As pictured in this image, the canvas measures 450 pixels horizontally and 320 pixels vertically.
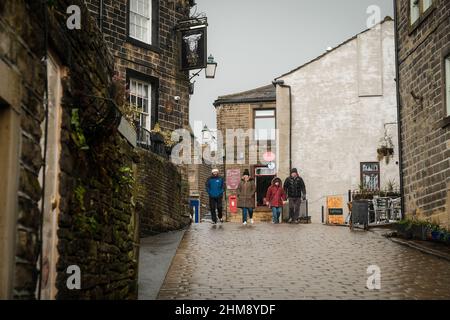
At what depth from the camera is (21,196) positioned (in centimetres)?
459

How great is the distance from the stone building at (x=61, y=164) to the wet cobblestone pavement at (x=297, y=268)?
160 cm

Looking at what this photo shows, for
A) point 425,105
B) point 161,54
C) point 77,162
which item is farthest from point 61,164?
point 161,54

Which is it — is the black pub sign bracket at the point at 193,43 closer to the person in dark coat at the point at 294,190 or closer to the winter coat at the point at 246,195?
the winter coat at the point at 246,195

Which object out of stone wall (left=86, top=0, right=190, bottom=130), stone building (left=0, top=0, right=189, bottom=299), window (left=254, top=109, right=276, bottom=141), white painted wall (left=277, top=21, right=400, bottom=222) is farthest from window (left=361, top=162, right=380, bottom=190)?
stone building (left=0, top=0, right=189, bottom=299)

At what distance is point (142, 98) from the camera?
21.3 metres

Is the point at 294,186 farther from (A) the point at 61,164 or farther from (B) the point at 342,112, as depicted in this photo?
(A) the point at 61,164

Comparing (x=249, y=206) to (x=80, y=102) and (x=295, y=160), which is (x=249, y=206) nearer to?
(x=295, y=160)

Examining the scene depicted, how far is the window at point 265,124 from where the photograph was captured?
1412 inches

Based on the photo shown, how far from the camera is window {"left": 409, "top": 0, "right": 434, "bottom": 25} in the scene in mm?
16134

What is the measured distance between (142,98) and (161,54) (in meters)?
1.62

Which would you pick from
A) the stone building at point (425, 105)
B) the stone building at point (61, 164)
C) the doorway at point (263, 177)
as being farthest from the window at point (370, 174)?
the stone building at point (61, 164)

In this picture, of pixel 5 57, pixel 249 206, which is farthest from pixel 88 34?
pixel 249 206

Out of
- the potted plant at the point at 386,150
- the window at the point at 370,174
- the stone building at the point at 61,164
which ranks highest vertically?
the potted plant at the point at 386,150

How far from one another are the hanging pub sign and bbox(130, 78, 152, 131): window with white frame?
1.57 metres
